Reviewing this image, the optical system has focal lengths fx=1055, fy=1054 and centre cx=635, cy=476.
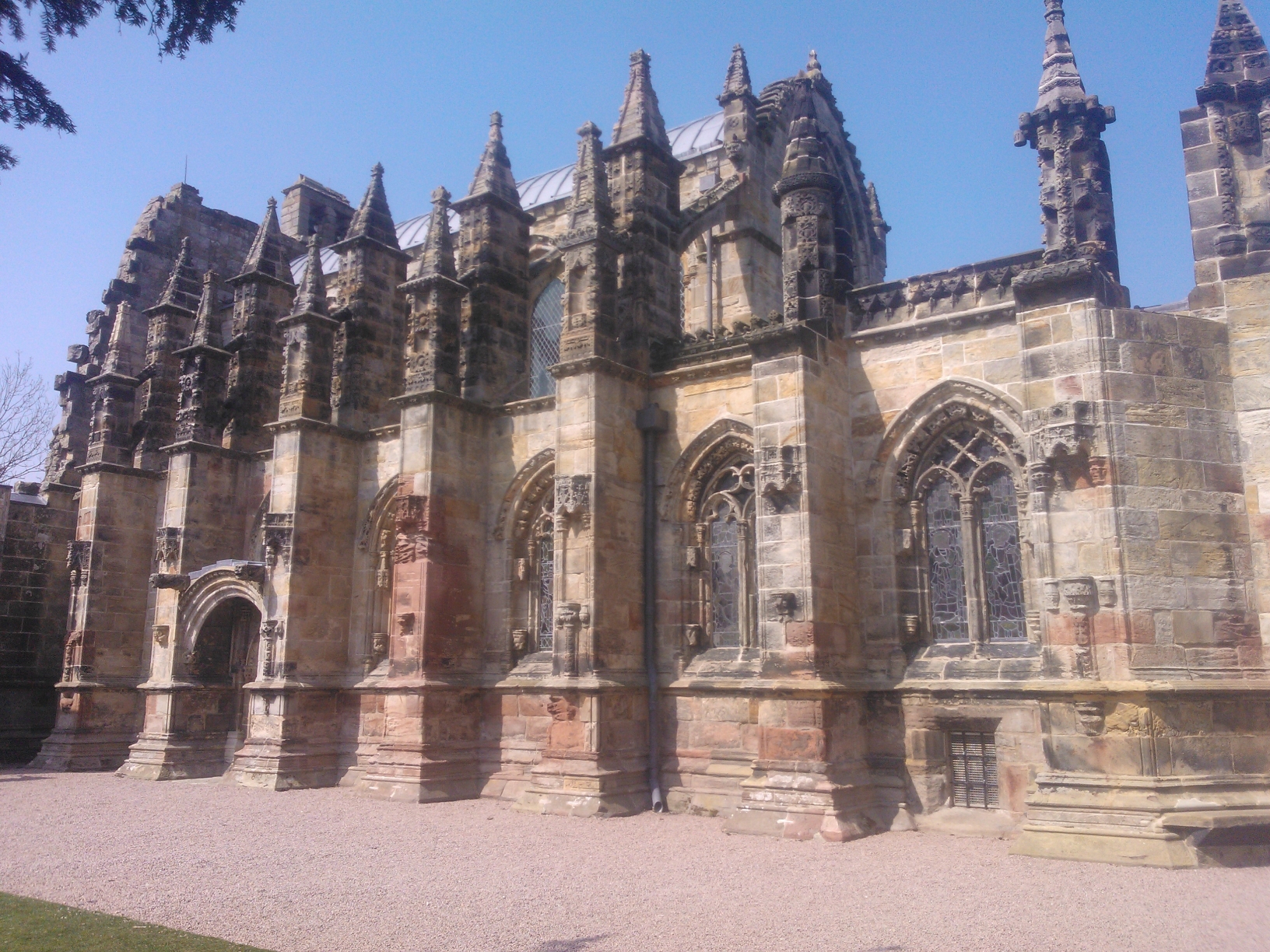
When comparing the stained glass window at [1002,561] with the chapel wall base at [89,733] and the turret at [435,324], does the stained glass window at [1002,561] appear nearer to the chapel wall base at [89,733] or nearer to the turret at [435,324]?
the turret at [435,324]

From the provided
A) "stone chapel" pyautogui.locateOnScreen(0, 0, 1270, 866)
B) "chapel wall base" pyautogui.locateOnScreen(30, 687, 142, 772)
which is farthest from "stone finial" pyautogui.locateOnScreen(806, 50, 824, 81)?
"chapel wall base" pyautogui.locateOnScreen(30, 687, 142, 772)

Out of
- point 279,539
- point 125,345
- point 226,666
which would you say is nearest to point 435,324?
point 279,539

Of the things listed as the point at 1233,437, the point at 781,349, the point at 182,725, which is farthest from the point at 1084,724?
the point at 182,725

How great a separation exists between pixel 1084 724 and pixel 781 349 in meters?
5.83

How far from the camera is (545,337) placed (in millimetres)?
21406

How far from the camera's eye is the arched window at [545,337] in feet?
68.8

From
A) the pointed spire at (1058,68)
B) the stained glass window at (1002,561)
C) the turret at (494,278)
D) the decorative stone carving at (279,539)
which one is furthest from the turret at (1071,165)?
the decorative stone carving at (279,539)

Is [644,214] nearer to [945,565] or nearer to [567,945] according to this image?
[945,565]

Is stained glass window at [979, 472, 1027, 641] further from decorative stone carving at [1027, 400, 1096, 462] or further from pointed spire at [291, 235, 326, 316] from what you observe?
pointed spire at [291, 235, 326, 316]

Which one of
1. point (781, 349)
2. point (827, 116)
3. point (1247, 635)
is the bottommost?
point (1247, 635)

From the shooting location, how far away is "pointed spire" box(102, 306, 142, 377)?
2591 centimetres

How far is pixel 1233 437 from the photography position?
12164mm

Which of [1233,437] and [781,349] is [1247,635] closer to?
[1233,437]

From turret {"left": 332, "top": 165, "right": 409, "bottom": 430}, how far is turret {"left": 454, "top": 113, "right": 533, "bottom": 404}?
2.18 m
